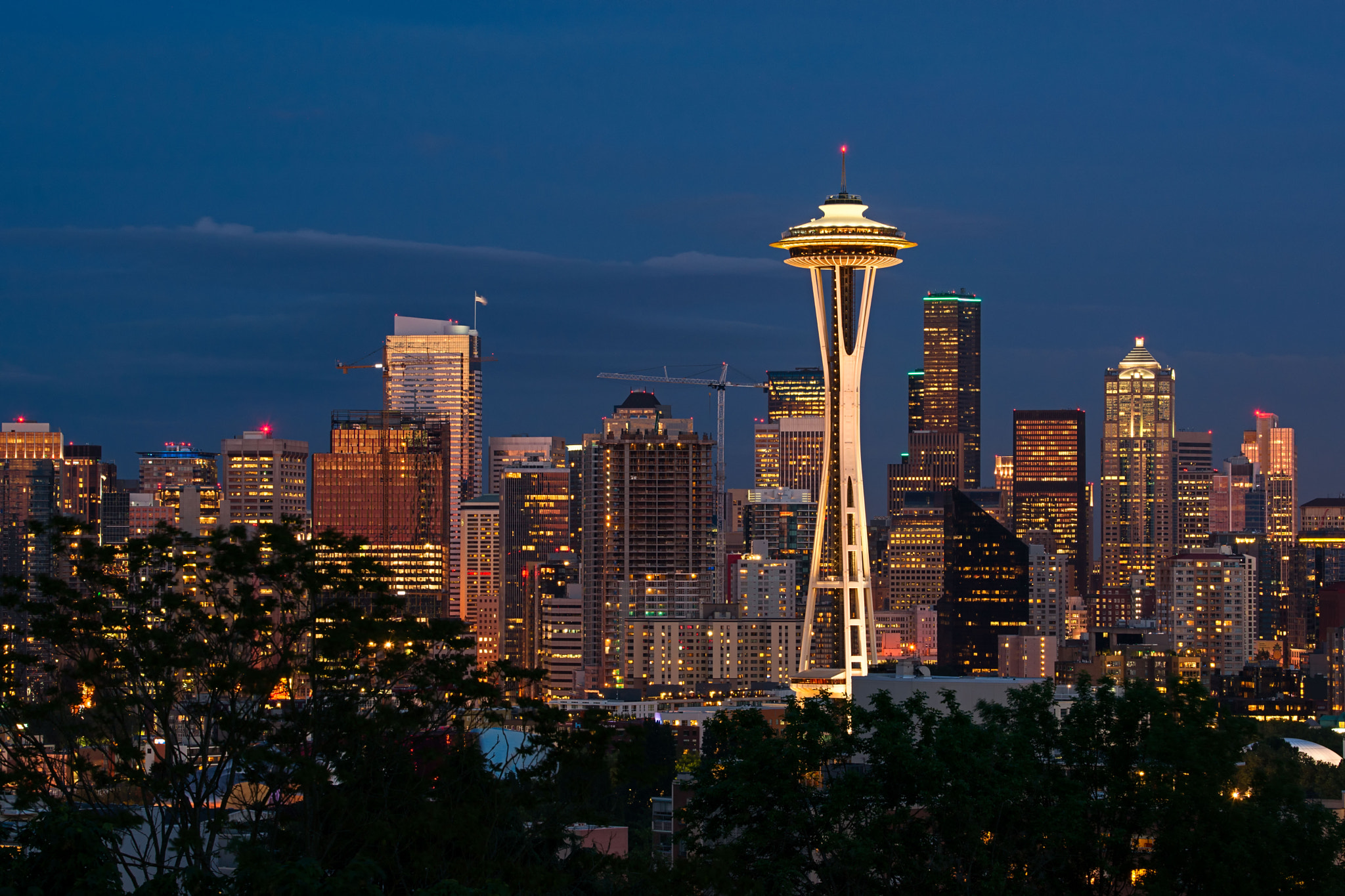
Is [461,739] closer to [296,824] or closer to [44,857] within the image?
[296,824]

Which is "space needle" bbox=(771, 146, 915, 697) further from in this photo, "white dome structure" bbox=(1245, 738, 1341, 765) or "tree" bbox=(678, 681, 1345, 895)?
"tree" bbox=(678, 681, 1345, 895)

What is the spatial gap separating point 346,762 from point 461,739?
2.07 metres

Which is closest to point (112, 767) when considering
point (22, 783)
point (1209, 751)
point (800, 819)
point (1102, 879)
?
point (22, 783)

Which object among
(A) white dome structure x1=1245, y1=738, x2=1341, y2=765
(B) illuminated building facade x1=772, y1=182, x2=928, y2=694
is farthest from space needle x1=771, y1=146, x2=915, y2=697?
(A) white dome structure x1=1245, y1=738, x2=1341, y2=765

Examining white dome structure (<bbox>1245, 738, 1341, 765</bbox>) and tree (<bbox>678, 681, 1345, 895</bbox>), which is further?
white dome structure (<bbox>1245, 738, 1341, 765</bbox>)

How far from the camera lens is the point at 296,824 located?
30.0 metres

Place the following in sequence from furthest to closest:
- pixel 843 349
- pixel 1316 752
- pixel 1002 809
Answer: pixel 843 349, pixel 1316 752, pixel 1002 809

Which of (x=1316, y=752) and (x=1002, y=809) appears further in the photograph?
(x=1316, y=752)

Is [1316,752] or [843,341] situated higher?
[843,341]

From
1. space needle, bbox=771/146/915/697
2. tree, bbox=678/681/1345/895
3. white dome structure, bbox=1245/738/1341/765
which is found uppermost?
space needle, bbox=771/146/915/697

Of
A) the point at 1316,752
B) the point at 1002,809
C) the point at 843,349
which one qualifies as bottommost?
the point at 1316,752

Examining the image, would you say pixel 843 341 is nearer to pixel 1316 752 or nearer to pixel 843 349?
pixel 843 349

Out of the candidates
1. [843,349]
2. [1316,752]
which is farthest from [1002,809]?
[843,349]

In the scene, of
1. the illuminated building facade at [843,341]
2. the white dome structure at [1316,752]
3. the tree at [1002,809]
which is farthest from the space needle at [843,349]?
the tree at [1002,809]
